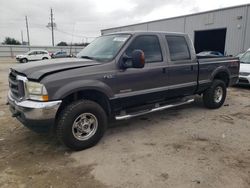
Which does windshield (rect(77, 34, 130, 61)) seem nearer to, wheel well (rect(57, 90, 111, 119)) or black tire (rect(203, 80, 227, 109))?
wheel well (rect(57, 90, 111, 119))

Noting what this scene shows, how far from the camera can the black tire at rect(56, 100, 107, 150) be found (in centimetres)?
361

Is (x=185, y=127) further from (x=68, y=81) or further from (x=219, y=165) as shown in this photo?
(x=68, y=81)

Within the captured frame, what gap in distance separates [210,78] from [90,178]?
427cm

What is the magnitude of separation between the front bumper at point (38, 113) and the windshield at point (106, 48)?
4.49ft

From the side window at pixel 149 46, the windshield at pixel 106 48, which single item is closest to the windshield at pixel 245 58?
the side window at pixel 149 46

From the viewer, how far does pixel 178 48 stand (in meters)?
5.29

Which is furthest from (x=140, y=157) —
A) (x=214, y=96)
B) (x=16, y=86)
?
(x=214, y=96)

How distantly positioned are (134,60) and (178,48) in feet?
5.76

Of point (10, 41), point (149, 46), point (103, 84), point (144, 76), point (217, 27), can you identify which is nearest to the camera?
point (103, 84)

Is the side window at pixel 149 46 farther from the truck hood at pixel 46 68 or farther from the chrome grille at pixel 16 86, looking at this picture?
the chrome grille at pixel 16 86

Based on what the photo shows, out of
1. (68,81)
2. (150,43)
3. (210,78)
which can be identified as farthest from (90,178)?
(210,78)

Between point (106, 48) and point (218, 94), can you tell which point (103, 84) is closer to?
point (106, 48)

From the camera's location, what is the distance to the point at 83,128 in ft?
12.7

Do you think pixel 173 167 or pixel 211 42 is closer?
pixel 173 167
